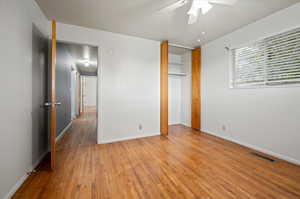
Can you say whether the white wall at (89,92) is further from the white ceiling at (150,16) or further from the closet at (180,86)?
the white ceiling at (150,16)

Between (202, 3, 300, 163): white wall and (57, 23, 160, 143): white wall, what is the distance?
4.91ft

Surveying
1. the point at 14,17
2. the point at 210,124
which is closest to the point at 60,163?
the point at 14,17

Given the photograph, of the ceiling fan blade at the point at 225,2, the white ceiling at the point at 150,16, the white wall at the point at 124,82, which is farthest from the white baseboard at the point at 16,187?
the ceiling fan blade at the point at 225,2

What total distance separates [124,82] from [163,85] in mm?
1059

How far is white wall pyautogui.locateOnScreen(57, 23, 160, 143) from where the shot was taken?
2775 millimetres

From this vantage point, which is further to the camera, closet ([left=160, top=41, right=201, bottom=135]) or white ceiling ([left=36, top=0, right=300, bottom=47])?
closet ([left=160, top=41, right=201, bottom=135])

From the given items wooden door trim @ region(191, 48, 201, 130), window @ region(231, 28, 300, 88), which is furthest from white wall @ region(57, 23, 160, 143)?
window @ region(231, 28, 300, 88)

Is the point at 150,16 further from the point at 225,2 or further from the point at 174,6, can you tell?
the point at 225,2

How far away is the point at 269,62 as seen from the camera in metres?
2.32

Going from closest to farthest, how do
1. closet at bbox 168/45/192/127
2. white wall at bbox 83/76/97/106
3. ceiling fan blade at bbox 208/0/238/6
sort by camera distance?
ceiling fan blade at bbox 208/0/238/6, closet at bbox 168/45/192/127, white wall at bbox 83/76/97/106

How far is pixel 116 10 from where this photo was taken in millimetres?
2125

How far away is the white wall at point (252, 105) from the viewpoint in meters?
2.02

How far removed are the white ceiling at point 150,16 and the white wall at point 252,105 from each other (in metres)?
0.25

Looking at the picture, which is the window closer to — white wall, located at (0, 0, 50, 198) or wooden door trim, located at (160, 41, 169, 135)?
wooden door trim, located at (160, 41, 169, 135)
